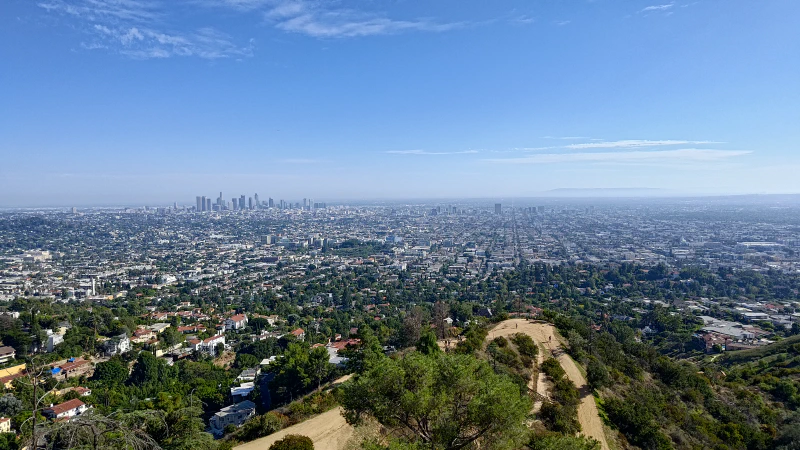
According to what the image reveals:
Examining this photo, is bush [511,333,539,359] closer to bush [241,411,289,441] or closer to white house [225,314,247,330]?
bush [241,411,289,441]

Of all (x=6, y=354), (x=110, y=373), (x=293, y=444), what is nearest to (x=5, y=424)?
(x=110, y=373)

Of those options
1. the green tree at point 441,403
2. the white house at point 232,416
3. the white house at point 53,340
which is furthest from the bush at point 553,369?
the white house at point 53,340

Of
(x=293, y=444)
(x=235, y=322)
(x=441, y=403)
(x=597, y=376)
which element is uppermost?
(x=441, y=403)

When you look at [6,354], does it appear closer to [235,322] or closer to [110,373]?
[110,373]

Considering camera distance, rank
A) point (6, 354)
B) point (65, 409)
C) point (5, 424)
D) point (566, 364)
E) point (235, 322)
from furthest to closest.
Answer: point (235, 322) → point (6, 354) → point (65, 409) → point (566, 364) → point (5, 424)

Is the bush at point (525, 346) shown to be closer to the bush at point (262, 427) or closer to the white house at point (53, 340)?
the bush at point (262, 427)

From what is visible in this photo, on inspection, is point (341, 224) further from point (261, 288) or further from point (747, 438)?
point (747, 438)
